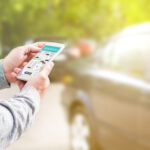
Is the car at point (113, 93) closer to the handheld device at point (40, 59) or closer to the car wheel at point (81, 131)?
the car wheel at point (81, 131)

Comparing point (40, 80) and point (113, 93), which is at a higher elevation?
point (40, 80)

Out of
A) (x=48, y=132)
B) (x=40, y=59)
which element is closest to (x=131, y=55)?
(x=40, y=59)

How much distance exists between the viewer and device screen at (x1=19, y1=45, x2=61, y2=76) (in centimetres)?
144

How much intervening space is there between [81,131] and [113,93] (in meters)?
0.83

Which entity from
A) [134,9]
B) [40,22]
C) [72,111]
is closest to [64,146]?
[72,111]

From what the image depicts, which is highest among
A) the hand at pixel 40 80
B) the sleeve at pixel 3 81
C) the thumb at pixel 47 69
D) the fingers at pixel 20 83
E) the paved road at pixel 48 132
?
the thumb at pixel 47 69

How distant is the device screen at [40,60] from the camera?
1437mm

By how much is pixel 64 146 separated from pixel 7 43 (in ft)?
5.72

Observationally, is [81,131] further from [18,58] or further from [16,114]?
[16,114]

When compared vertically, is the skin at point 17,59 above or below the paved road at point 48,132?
above

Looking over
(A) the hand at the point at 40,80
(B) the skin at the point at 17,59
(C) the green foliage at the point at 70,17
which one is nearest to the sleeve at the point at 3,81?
(B) the skin at the point at 17,59

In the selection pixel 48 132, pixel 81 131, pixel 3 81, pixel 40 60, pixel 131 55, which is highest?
pixel 40 60

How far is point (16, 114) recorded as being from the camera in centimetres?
129

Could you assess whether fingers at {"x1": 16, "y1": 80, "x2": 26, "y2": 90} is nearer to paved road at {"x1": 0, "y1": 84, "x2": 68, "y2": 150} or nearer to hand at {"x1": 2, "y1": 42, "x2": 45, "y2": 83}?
hand at {"x1": 2, "y1": 42, "x2": 45, "y2": 83}
